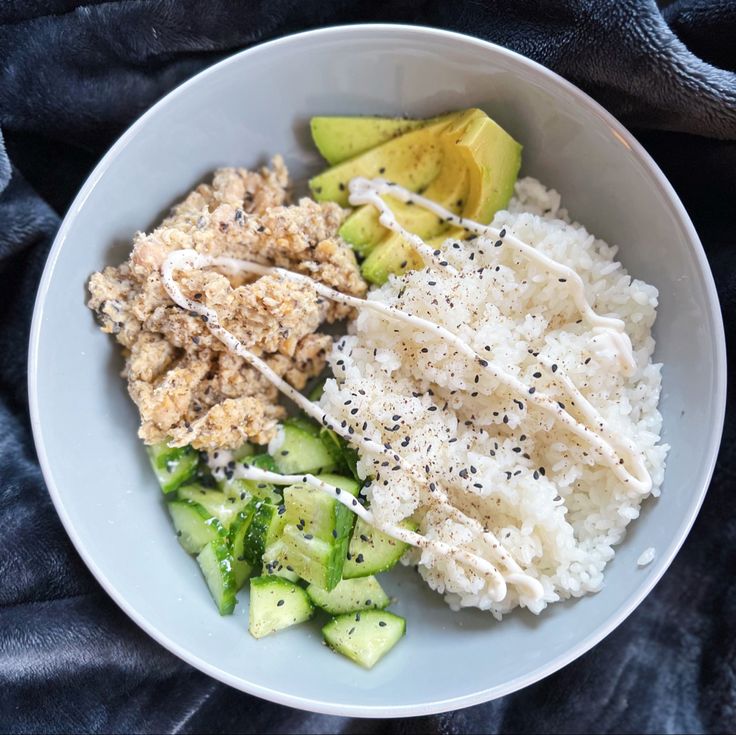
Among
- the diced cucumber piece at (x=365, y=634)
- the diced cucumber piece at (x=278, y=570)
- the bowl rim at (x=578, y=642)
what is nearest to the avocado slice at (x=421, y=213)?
the bowl rim at (x=578, y=642)

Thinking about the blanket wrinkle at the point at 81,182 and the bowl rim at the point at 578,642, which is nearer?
the bowl rim at the point at 578,642

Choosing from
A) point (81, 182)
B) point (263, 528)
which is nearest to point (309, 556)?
point (263, 528)

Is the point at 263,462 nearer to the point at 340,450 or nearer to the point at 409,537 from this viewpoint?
the point at 340,450

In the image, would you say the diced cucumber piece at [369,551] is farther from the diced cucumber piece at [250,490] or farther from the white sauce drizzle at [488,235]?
the white sauce drizzle at [488,235]

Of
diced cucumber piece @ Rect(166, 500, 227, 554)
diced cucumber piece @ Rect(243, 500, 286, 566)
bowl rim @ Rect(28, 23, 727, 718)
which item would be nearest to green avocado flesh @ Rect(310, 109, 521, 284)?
bowl rim @ Rect(28, 23, 727, 718)

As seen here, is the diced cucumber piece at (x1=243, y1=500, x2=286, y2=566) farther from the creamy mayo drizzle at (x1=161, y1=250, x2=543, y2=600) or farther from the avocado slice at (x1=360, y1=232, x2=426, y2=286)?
the avocado slice at (x1=360, y1=232, x2=426, y2=286)
